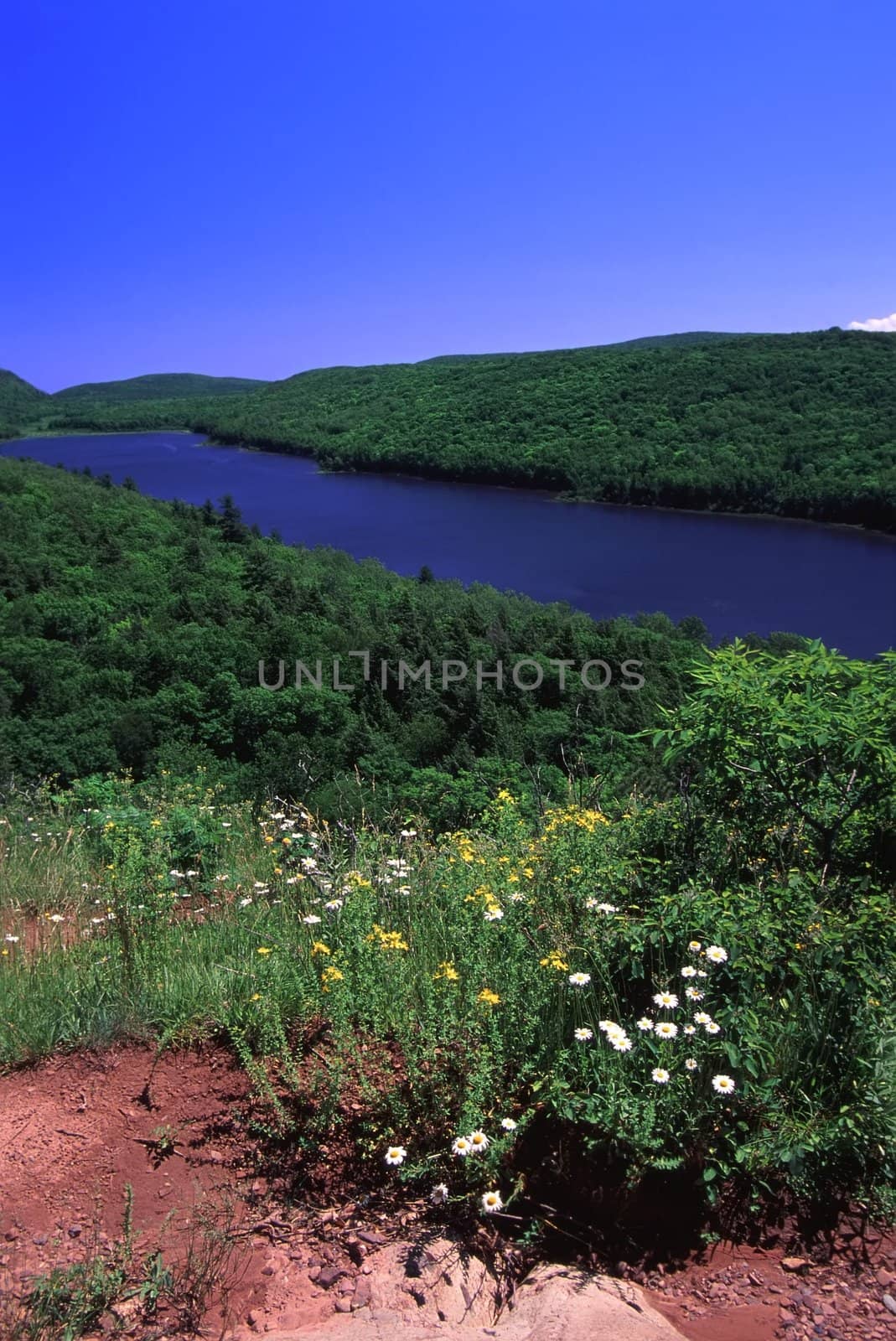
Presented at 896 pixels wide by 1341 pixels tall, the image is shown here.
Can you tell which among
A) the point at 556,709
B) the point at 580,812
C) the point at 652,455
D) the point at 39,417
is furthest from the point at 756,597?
the point at 39,417

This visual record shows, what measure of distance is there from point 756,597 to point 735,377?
124 feet

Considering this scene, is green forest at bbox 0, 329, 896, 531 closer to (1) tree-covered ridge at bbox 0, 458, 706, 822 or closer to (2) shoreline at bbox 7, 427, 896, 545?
(2) shoreline at bbox 7, 427, 896, 545

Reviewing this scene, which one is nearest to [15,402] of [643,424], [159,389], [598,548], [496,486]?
[159,389]

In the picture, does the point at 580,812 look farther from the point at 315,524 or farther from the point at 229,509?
the point at 315,524

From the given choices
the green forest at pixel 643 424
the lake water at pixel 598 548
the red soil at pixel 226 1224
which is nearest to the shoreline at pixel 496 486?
the green forest at pixel 643 424

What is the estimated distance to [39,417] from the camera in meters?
109

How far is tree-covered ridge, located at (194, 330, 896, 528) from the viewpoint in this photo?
53.2 metres

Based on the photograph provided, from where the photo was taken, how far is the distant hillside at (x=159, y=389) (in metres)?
139

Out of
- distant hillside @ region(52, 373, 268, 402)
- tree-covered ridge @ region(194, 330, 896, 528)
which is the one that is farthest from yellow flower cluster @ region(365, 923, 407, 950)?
distant hillside @ region(52, 373, 268, 402)

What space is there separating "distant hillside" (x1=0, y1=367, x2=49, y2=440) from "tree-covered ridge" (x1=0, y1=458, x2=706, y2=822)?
72068 mm

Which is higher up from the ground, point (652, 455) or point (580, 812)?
point (652, 455)

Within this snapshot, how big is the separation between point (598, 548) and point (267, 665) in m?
30.5

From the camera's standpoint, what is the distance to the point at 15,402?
113625 millimetres

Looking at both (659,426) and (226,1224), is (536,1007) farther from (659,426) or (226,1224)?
(659,426)
